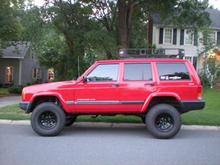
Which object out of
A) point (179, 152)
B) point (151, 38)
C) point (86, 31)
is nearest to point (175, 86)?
point (179, 152)

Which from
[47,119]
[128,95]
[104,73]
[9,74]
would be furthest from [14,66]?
[128,95]

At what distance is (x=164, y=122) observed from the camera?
11055 mm

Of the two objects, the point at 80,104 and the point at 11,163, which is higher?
the point at 80,104

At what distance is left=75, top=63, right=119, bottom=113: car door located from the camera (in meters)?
11.1

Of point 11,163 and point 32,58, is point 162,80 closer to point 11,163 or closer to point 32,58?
point 11,163

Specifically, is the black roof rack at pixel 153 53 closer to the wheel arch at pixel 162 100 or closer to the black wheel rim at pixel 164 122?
the wheel arch at pixel 162 100

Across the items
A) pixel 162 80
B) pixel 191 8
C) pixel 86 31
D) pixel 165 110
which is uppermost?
pixel 191 8

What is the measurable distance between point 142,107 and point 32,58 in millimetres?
38940

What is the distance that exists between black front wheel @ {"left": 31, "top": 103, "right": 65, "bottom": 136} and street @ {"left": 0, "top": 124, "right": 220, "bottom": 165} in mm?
219

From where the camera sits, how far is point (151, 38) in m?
41.6

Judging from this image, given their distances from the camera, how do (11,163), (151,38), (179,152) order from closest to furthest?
1. (11,163)
2. (179,152)
3. (151,38)

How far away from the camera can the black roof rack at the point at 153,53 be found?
39.0ft

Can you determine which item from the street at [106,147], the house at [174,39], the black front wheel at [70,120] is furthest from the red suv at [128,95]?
the house at [174,39]

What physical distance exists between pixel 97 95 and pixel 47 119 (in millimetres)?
1387
